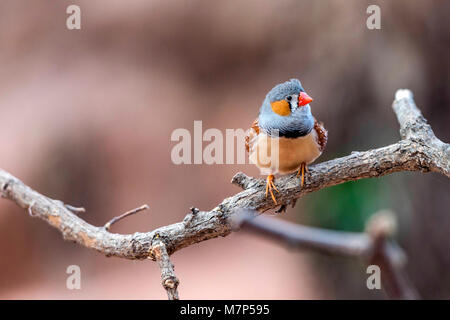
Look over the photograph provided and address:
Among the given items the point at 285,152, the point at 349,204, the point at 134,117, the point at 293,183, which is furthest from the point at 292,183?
the point at 134,117

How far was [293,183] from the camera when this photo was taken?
1.32 m

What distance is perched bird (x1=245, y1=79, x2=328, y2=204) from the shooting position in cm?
139

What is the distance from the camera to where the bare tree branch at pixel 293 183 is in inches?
48.2

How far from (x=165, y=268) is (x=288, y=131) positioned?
53 cm

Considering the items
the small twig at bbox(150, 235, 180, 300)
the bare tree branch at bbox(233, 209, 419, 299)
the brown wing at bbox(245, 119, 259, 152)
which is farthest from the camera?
the brown wing at bbox(245, 119, 259, 152)

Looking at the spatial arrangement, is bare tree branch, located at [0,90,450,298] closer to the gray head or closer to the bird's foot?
the bird's foot

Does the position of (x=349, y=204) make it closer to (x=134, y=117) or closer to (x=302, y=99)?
(x=302, y=99)

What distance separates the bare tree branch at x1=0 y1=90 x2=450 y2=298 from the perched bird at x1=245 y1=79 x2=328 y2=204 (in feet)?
0.27

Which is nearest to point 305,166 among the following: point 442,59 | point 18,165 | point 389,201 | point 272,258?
point 389,201

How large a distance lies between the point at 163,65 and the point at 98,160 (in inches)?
37.6
